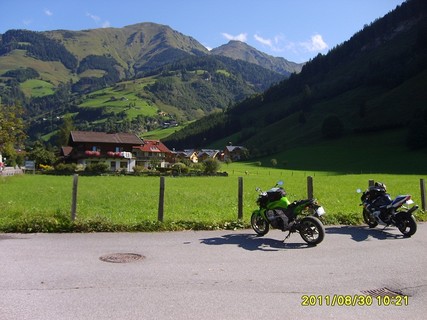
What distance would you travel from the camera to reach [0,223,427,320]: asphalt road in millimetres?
5824

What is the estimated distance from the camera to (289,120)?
167000mm

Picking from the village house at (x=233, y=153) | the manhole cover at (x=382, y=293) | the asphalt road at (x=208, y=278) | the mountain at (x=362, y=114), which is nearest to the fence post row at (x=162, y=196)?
the asphalt road at (x=208, y=278)

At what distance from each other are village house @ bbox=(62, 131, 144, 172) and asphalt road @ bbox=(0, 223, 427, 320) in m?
84.2

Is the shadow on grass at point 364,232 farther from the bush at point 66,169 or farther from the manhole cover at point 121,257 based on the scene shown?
the bush at point 66,169

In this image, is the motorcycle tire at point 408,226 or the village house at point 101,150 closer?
the motorcycle tire at point 408,226

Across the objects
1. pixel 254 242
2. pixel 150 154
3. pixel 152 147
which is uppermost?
pixel 152 147

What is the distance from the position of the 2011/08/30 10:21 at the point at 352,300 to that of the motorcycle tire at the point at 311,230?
12.0ft

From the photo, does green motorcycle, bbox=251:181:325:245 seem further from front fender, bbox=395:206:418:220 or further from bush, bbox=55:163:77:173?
bush, bbox=55:163:77:173

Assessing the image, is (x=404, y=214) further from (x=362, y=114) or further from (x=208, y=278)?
(x=362, y=114)

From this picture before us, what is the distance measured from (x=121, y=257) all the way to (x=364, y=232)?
745cm

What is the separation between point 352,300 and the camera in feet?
20.9

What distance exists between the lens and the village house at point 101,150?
93625 millimetres

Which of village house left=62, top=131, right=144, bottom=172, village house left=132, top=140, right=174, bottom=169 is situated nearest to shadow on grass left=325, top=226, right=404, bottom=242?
village house left=62, top=131, right=144, bottom=172

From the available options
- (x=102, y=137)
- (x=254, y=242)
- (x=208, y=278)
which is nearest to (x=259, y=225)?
(x=254, y=242)
